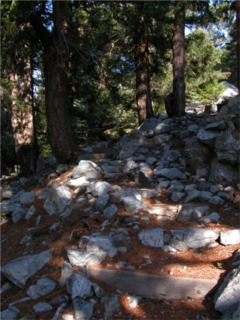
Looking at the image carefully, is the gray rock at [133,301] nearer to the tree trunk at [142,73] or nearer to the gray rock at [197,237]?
the gray rock at [197,237]

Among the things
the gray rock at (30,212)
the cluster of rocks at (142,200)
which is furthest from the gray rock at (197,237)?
the gray rock at (30,212)

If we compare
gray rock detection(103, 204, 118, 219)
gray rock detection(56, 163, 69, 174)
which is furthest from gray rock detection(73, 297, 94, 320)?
gray rock detection(56, 163, 69, 174)

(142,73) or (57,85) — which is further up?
(142,73)

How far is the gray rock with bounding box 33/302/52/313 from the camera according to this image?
13.7 feet

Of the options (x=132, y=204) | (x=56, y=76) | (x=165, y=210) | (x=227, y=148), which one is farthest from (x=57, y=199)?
(x=56, y=76)

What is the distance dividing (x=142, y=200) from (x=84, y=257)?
6.44 ft

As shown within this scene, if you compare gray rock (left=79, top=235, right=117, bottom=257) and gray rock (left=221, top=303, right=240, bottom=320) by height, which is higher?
gray rock (left=79, top=235, right=117, bottom=257)

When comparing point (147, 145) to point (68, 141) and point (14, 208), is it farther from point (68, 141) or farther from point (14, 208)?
point (14, 208)

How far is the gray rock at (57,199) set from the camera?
22.3 ft

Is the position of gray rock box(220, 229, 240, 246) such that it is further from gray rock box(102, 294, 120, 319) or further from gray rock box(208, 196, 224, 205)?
gray rock box(102, 294, 120, 319)

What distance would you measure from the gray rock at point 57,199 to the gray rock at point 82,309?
278cm

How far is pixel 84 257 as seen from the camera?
4.80m

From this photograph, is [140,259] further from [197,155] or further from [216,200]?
[197,155]

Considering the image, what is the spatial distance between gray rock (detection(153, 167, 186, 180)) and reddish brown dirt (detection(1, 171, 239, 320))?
75 centimetres
